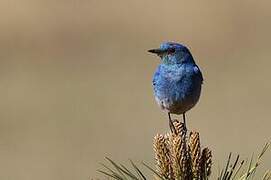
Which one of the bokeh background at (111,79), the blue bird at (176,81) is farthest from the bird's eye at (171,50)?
the bokeh background at (111,79)

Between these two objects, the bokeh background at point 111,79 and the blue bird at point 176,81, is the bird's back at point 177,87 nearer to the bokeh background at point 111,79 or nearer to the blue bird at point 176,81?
the blue bird at point 176,81

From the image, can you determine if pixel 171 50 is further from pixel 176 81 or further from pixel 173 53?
pixel 176 81

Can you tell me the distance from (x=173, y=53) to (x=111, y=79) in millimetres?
13613

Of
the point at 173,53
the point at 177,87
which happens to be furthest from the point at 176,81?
the point at 173,53

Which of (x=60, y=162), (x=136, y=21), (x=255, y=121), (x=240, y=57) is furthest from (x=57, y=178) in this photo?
(x=136, y=21)

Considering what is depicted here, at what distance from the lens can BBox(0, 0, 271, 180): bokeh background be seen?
45.4ft

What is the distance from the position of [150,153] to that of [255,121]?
8.04 ft

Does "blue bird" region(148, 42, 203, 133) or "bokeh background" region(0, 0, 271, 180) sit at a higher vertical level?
"bokeh background" region(0, 0, 271, 180)

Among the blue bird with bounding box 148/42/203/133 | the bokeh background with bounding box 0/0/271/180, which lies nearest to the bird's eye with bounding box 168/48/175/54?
the blue bird with bounding box 148/42/203/133

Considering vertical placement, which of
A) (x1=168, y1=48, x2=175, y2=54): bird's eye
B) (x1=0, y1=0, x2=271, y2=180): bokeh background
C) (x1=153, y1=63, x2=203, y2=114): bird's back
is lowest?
(x1=153, y1=63, x2=203, y2=114): bird's back

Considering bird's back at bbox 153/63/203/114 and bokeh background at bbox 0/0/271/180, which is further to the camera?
bokeh background at bbox 0/0/271/180

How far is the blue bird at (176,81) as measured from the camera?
4719 mm

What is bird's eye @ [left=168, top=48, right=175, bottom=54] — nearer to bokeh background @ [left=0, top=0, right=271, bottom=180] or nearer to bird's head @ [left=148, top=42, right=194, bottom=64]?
bird's head @ [left=148, top=42, right=194, bottom=64]

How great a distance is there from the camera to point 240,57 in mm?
19188
